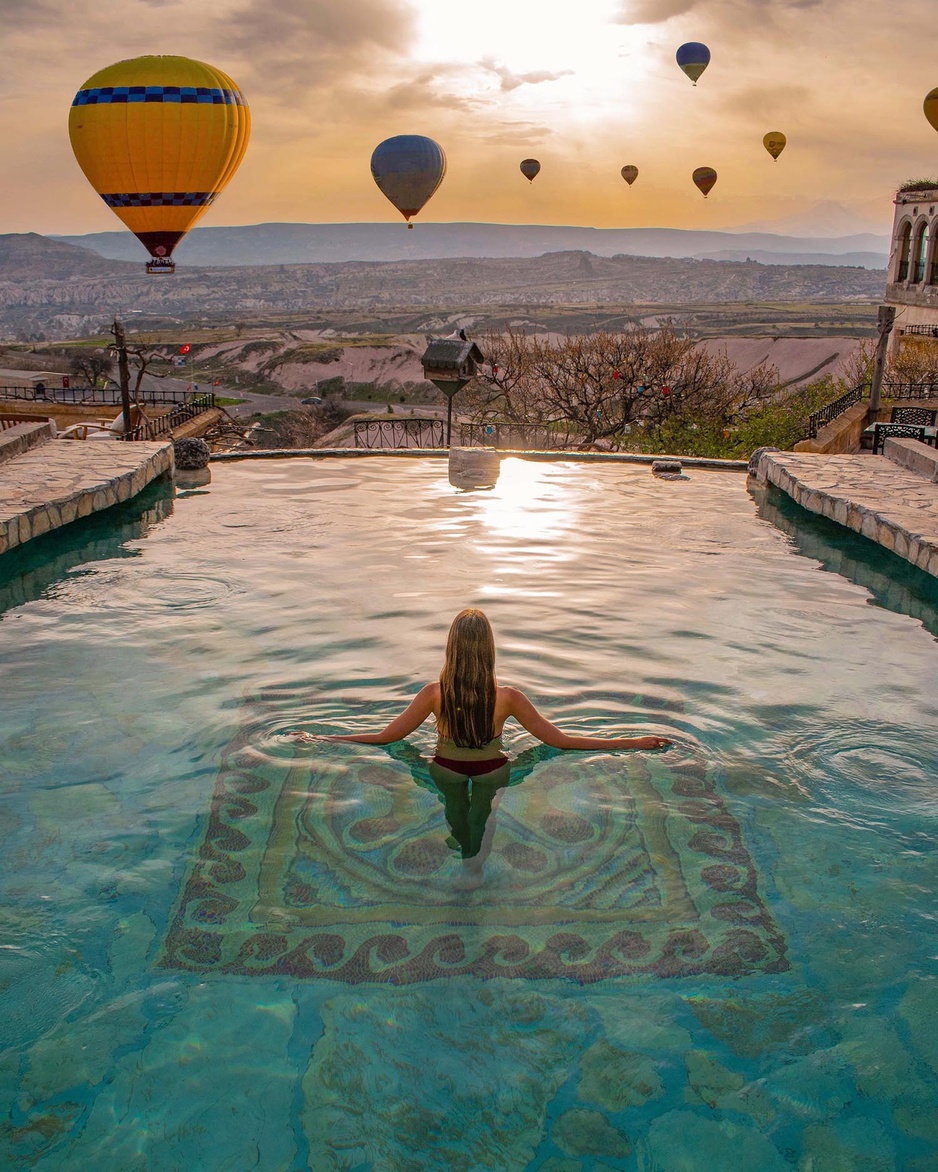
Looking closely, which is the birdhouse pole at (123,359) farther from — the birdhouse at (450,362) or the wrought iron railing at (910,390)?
the wrought iron railing at (910,390)

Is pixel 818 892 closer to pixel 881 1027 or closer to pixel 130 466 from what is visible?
pixel 881 1027

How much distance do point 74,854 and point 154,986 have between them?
1458 millimetres

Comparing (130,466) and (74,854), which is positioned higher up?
(130,466)

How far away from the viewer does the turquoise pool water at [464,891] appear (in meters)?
4.15

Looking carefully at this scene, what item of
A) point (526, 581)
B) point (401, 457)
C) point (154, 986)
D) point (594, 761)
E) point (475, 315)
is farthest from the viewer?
point (475, 315)

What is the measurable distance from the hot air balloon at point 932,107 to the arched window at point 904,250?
4652 millimetres

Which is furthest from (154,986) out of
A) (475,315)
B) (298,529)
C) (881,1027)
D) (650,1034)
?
(475,315)

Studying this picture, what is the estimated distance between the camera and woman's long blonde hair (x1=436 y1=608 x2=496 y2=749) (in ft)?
19.3

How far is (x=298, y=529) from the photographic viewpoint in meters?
13.4

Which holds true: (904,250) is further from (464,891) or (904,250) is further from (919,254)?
(464,891)

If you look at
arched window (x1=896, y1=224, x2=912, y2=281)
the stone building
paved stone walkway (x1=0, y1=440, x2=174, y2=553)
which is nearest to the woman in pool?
paved stone walkway (x1=0, y1=440, x2=174, y2=553)

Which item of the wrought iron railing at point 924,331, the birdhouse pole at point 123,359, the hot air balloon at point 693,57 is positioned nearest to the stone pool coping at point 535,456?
the birdhouse pole at point 123,359

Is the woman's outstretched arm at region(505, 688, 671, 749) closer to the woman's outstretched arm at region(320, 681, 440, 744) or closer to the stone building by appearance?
the woman's outstretched arm at region(320, 681, 440, 744)

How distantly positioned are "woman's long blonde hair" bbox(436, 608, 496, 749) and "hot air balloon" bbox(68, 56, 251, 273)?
1007 inches
